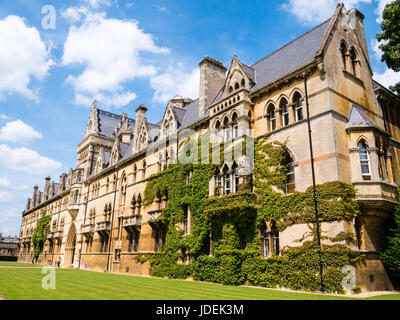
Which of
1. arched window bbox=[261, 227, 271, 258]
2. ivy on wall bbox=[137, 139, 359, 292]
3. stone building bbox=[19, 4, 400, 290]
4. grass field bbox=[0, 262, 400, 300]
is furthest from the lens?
arched window bbox=[261, 227, 271, 258]

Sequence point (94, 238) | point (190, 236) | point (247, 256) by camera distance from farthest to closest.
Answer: point (94, 238) < point (190, 236) < point (247, 256)

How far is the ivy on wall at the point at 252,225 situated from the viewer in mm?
17234

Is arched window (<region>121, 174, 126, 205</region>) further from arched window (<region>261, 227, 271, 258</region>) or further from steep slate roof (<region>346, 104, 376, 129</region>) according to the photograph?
steep slate roof (<region>346, 104, 376, 129</region>)

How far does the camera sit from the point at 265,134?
72.9 ft

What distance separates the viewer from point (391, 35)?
78.4 ft

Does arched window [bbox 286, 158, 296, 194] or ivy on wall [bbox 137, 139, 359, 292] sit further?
arched window [bbox 286, 158, 296, 194]

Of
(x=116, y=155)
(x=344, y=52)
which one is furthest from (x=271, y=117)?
(x=116, y=155)

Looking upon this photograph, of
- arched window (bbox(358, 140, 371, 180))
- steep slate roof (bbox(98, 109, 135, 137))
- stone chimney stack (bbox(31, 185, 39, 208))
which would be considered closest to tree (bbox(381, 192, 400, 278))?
arched window (bbox(358, 140, 371, 180))

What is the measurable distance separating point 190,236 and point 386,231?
1391 centimetres

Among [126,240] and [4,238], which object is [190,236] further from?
[4,238]

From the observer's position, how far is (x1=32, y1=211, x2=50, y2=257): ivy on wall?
6844 centimetres

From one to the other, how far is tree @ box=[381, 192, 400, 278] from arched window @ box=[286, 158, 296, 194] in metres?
5.90

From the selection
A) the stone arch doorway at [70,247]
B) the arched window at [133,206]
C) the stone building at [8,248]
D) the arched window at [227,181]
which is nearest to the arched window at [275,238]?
Answer: the arched window at [227,181]
